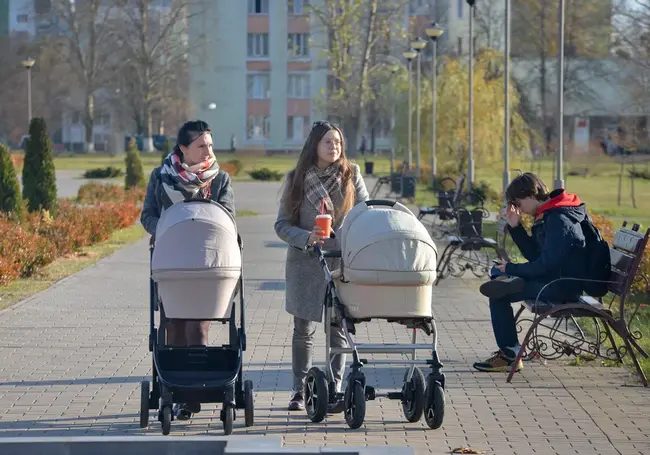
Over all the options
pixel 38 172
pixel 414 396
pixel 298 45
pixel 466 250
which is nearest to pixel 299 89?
pixel 298 45

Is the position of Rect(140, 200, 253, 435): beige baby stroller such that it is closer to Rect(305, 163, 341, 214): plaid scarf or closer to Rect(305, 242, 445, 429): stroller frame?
Rect(305, 242, 445, 429): stroller frame

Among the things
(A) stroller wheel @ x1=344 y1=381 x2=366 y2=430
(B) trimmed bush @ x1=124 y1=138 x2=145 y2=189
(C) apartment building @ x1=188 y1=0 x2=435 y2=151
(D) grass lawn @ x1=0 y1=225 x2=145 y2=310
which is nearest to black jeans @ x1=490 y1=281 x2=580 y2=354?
(A) stroller wheel @ x1=344 y1=381 x2=366 y2=430

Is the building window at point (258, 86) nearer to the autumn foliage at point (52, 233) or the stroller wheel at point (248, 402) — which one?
the autumn foliage at point (52, 233)

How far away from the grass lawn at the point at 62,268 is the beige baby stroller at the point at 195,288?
21.0 feet

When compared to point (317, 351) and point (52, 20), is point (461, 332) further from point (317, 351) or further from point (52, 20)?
point (52, 20)

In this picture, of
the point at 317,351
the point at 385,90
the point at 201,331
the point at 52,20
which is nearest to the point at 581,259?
the point at 317,351

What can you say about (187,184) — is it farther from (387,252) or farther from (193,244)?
(387,252)

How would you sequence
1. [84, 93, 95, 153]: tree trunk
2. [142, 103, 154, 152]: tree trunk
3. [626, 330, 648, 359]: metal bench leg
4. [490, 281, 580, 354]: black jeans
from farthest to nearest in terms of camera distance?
1. [84, 93, 95, 153]: tree trunk
2. [142, 103, 154, 152]: tree trunk
3. [490, 281, 580, 354]: black jeans
4. [626, 330, 648, 359]: metal bench leg

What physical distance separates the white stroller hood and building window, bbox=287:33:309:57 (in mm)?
81040

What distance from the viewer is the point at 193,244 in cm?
685

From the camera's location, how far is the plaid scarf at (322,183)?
7582mm

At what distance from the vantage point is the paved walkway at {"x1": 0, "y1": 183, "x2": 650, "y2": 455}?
23.3 ft

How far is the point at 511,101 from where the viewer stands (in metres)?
44.4

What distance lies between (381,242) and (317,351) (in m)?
3.33
